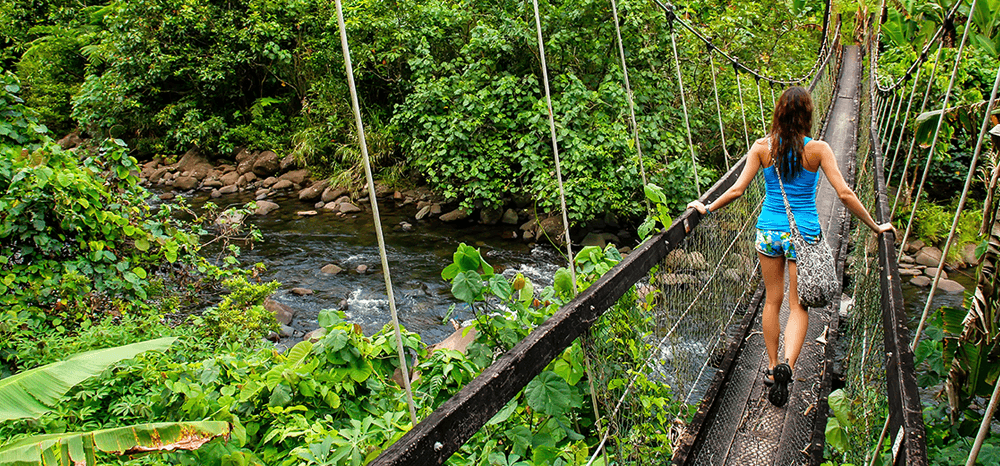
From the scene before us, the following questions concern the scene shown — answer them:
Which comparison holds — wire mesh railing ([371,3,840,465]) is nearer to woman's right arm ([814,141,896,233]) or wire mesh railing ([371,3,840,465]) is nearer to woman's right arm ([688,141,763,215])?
woman's right arm ([688,141,763,215])

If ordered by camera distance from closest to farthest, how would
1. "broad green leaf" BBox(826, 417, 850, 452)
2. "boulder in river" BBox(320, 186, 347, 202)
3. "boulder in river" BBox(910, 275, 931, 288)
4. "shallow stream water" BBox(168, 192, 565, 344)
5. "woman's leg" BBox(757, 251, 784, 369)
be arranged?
"broad green leaf" BBox(826, 417, 850, 452) → "woman's leg" BBox(757, 251, 784, 369) → "shallow stream water" BBox(168, 192, 565, 344) → "boulder in river" BBox(910, 275, 931, 288) → "boulder in river" BBox(320, 186, 347, 202)

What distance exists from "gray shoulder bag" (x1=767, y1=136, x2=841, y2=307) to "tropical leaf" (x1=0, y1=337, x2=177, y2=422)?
6.56 feet

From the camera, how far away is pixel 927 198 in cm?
793

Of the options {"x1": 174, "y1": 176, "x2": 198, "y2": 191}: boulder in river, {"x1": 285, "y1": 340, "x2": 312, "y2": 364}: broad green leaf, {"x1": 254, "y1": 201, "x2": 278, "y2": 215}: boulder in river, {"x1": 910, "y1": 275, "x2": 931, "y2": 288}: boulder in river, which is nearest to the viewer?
{"x1": 285, "y1": 340, "x2": 312, "y2": 364}: broad green leaf

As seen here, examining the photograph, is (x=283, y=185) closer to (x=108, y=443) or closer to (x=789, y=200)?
(x=108, y=443)

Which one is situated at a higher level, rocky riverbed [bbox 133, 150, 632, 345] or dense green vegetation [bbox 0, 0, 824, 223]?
dense green vegetation [bbox 0, 0, 824, 223]

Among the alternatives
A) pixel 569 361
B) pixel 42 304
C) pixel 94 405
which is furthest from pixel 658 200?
pixel 42 304

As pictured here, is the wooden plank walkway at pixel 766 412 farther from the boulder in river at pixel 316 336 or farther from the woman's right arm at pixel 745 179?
the boulder in river at pixel 316 336

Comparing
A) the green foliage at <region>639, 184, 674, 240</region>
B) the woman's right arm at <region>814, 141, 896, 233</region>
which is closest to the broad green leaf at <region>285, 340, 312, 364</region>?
the green foliage at <region>639, 184, 674, 240</region>

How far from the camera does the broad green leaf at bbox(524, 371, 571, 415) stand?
1195 mm

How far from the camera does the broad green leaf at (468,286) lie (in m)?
1.33

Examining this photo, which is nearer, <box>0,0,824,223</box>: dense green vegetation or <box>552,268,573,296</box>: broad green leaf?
<box>552,268,573,296</box>: broad green leaf

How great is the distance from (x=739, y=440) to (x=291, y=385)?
55.9 inches

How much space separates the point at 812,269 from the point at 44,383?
218 centimetres
